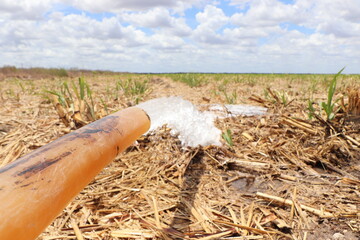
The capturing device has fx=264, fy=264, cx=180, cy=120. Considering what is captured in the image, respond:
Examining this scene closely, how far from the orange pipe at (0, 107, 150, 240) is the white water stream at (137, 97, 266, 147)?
5.04ft

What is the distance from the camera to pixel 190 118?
2641mm

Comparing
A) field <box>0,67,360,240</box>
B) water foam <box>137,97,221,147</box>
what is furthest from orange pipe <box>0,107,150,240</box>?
water foam <box>137,97,221,147</box>

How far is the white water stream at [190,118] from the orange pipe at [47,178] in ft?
5.04

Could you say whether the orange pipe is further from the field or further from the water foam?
the water foam

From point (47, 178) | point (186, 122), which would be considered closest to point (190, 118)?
point (186, 122)

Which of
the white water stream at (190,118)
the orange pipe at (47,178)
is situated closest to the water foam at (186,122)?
the white water stream at (190,118)

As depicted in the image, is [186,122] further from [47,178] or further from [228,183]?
[47,178]

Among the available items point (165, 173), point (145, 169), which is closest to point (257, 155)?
point (165, 173)

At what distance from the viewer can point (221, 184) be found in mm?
1842

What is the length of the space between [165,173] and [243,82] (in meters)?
6.97

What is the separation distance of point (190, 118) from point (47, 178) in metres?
2.08

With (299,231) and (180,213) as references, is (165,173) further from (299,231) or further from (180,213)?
(299,231)

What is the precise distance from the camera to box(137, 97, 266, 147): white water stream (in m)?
2.37

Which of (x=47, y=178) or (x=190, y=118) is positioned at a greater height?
(x=47, y=178)
